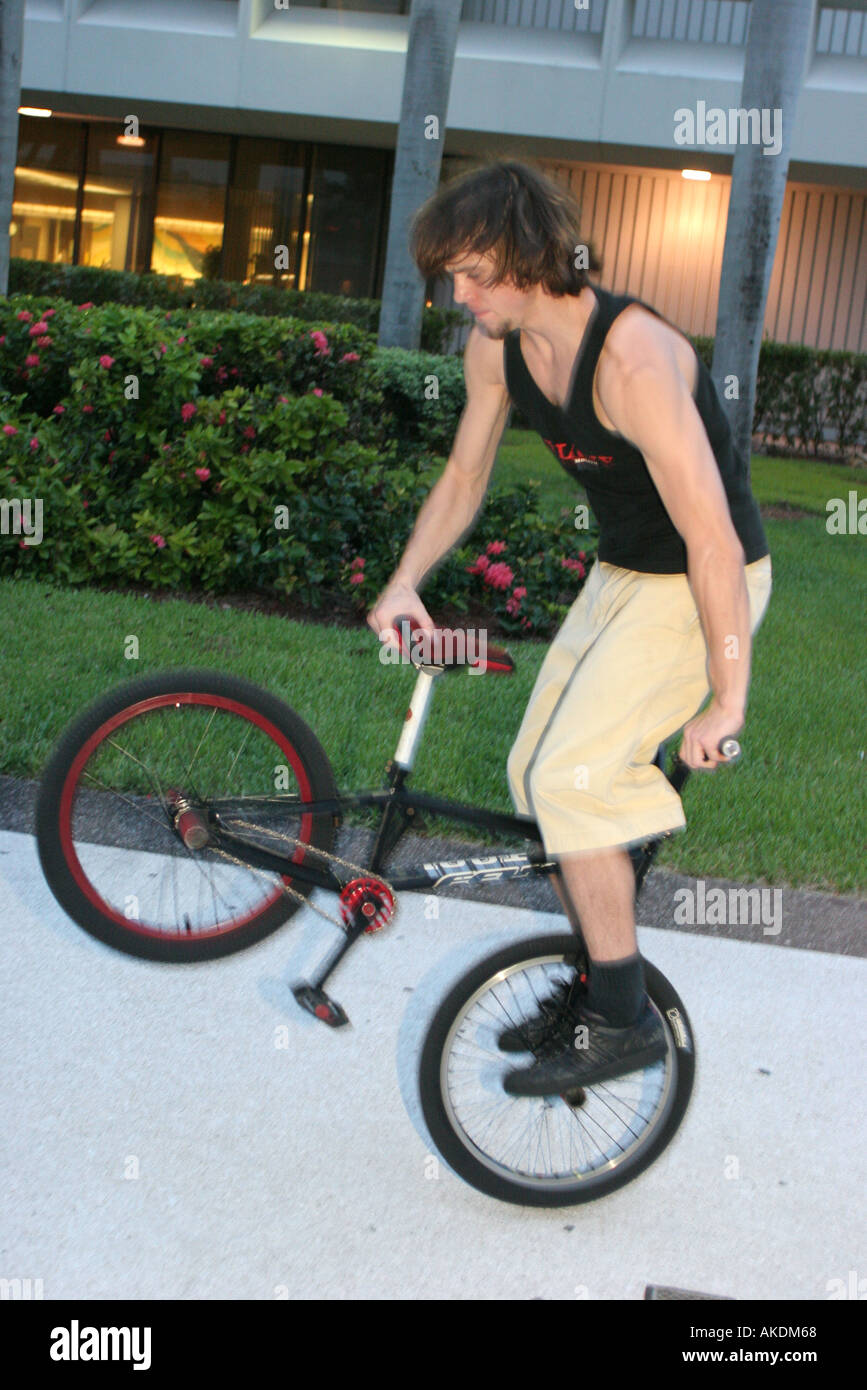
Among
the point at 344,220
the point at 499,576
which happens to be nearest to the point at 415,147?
the point at 499,576

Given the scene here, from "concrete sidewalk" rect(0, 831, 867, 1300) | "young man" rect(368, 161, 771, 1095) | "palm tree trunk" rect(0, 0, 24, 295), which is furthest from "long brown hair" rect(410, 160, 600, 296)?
"palm tree trunk" rect(0, 0, 24, 295)

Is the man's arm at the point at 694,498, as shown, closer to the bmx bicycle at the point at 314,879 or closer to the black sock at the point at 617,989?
the bmx bicycle at the point at 314,879

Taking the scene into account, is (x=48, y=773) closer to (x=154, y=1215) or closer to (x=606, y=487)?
(x=154, y=1215)

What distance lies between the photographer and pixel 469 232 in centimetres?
228

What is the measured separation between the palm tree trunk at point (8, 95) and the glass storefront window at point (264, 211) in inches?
377

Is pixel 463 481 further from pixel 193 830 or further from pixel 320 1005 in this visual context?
pixel 320 1005

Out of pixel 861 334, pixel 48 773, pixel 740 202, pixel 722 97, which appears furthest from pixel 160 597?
pixel 861 334

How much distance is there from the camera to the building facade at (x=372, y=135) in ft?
49.5

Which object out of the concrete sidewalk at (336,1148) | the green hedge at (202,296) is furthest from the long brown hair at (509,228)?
the green hedge at (202,296)

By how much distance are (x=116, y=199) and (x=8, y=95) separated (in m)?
10.8

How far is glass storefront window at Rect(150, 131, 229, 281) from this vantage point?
18.1 metres

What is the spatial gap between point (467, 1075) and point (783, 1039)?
97cm

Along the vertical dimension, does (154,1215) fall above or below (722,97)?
below

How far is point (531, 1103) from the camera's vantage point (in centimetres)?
270
